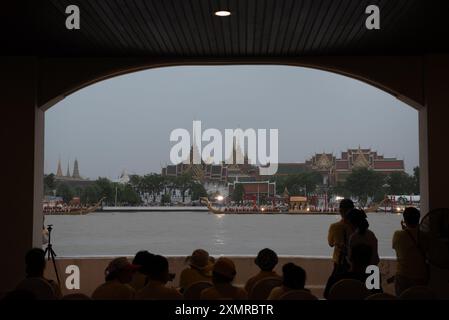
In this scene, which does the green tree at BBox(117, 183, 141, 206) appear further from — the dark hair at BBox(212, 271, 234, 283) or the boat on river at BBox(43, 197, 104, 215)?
the dark hair at BBox(212, 271, 234, 283)

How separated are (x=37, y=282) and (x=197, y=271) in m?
1.29

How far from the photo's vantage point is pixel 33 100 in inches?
298

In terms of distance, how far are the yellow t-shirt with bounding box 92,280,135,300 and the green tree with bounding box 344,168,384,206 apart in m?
104

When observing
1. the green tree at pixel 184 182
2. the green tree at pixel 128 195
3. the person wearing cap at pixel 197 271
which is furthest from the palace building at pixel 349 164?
the person wearing cap at pixel 197 271

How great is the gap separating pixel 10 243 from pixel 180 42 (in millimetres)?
3240

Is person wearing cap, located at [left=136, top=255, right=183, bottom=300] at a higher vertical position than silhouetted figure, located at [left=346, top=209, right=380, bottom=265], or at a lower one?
lower

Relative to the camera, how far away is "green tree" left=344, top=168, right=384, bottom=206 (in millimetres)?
106312

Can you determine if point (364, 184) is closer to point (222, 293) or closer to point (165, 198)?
point (165, 198)

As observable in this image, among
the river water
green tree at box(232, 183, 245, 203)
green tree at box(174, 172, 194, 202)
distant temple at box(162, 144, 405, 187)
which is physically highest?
distant temple at box(162, 144, 405, 187)

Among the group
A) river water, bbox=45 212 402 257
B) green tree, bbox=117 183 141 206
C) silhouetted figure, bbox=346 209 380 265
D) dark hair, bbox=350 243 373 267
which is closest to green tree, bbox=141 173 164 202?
green tree, bbox=117 183 141 206

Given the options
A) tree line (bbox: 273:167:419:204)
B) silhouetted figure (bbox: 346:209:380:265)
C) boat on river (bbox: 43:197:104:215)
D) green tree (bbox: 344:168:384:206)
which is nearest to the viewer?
silhouetted figure (bbox: 346:209:380:265)

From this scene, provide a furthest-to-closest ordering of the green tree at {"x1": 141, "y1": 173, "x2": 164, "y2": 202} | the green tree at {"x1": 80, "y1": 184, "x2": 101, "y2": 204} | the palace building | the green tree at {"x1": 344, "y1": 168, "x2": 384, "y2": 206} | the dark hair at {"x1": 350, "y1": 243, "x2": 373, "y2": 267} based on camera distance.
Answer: the green tree at {"x1": 80, "y1": 184, "x2": 101, "y2": 204} → the palace building → the green tree at {"x1": 141, "y1": 173, "x2": 164, "y2": 202} → the green tree at {"x1": 344, "y1": 168, "x2": 384, "y2": 206} → the dark hair at {"x1": 350, "y1": 243, "x2": 373, "y2": 267}

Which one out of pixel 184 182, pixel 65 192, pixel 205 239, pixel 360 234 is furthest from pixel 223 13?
pixel 65 192

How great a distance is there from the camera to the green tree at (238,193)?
Result: 114 meters
